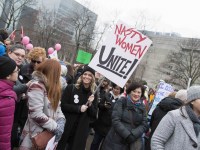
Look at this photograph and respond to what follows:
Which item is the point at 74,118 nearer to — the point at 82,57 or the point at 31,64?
the point at 31,64

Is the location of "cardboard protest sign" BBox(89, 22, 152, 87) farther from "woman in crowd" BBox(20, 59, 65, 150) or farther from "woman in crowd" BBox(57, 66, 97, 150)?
"woman in crowd" BBox(20, 59, 65, 150)

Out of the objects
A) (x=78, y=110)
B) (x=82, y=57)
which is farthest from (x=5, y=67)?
(x=82, y=57)

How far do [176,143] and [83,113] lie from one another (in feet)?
7.36

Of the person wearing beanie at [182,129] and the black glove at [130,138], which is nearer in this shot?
the person wearing beanie at [182,129]

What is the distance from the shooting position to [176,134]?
3.41m

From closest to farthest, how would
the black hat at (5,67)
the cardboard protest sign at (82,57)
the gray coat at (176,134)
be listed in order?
the black hat at (5,67) < the gray coat at (176,134) < the cardboard protest sign at (82,57)

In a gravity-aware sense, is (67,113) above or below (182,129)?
below

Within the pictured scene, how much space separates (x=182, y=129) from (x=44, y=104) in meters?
1.74

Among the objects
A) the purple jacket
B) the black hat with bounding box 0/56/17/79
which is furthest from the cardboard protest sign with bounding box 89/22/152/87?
the purple jacket

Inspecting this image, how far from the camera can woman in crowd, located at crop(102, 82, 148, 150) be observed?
16.0 ft

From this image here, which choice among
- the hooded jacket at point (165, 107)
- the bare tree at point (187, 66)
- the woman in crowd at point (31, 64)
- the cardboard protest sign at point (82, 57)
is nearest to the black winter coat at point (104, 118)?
the hooded jacket at point (165, 107)

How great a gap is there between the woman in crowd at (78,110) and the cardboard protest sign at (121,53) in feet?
1.38

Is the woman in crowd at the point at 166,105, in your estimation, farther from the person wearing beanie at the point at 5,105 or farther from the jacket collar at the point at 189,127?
the person wearing beanie at the point at 5,105

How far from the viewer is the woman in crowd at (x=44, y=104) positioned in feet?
12.4
